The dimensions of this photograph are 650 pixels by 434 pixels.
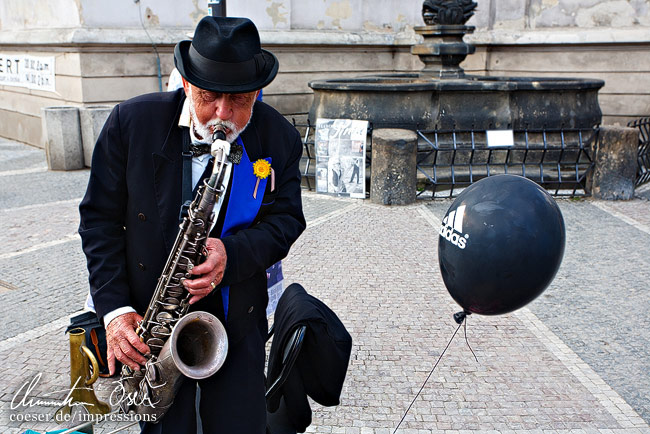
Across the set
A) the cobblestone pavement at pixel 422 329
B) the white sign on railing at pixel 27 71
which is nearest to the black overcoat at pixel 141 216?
the cobblestone pavement at pixel 422 329

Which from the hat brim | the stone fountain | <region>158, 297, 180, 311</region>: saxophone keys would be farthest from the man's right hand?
the stone fountain

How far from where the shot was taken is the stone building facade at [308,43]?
11047 mm

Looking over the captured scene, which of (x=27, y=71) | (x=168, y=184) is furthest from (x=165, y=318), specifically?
(x=27, y=71)

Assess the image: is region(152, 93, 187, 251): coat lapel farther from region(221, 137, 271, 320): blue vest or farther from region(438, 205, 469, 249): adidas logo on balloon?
region(438, 205, 469, 249): adidas logo on balloon

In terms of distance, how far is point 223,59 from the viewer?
237 centimetres

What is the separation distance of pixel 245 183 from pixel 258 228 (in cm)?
20

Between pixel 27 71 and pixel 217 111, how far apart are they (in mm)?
11738

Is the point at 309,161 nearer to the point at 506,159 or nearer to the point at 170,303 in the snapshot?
the point at 506,159

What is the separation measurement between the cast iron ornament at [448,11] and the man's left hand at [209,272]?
8899 millimetres

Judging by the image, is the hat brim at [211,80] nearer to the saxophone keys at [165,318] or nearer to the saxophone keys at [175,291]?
the saxophone keys at [175,291]

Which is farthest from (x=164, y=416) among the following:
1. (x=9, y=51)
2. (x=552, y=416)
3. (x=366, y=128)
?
(x=9, y=51)

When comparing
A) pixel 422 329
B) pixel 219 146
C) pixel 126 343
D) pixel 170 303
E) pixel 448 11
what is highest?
pixel 448 11

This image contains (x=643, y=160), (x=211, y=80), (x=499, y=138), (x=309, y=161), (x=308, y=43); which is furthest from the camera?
(x=308, y=43)

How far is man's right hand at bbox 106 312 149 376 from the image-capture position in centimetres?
246
